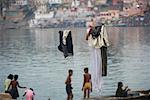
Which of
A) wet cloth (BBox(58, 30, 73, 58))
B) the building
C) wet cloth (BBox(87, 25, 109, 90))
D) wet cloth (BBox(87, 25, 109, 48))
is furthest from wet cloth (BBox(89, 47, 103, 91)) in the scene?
the building

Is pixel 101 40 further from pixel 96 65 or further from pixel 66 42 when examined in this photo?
pixel 66 42

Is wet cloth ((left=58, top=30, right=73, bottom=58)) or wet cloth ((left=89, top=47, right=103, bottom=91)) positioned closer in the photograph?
wet cloth ((left=89, top=47, right=103, bottom=91))

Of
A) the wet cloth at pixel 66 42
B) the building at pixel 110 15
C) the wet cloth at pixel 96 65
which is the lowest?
the building at pixel 110 15

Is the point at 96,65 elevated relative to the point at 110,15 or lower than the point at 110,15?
elevated

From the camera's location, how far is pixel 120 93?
13.2m

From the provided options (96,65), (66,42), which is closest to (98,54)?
(96,65)

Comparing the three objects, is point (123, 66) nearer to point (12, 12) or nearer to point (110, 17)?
point (110, 17)

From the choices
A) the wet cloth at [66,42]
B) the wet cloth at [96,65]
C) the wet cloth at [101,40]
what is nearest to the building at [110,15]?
the wet cloth at [66,42]

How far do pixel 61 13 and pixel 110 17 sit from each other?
13.8 meters

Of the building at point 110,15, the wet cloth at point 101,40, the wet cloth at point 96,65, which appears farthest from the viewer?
the building at point 110,15

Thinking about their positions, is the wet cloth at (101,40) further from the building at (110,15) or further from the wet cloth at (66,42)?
the building at (110,15)

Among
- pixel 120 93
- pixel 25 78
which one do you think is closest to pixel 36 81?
pixel 25 78

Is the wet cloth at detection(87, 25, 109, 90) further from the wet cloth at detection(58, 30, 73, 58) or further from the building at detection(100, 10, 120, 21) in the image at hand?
the building at detection(100, 10, 120, 21)

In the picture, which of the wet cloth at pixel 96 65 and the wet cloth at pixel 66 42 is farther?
the wet cloth at pixel 66 42
